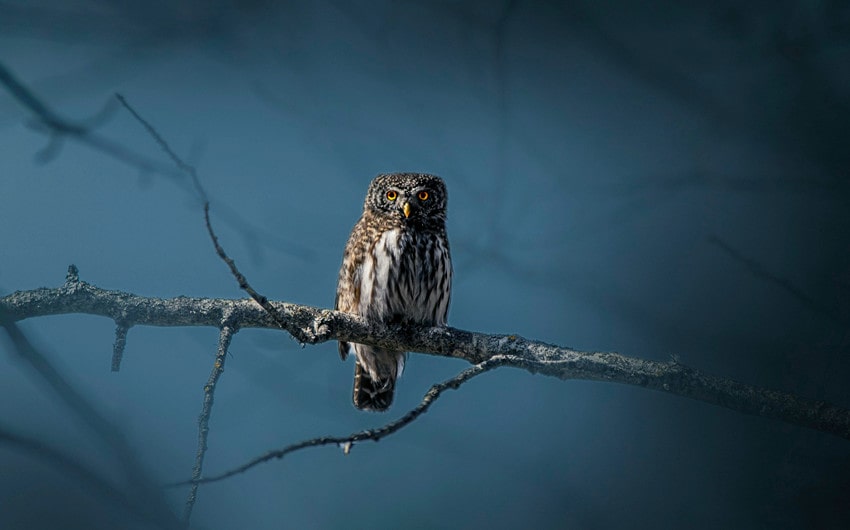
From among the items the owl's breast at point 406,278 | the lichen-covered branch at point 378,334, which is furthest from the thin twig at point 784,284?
the owl's breast at point 406,278

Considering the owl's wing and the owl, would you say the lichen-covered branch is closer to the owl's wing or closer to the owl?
the owl

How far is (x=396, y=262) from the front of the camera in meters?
2.63

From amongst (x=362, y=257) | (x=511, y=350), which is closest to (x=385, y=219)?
(x=362, y=257)

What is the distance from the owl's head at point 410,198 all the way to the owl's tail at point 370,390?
2.21 ft

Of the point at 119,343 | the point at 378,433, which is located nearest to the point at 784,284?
the point at 378,433

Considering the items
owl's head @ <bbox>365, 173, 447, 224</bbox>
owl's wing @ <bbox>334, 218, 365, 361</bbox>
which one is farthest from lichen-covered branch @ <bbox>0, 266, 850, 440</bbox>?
owl's head @ <bbox>365, 173, 447, 224</bbox>

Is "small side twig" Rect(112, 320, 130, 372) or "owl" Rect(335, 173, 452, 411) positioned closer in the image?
"small side twig" Rect(112, 320, 130, 372)

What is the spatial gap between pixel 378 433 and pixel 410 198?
4.46ft

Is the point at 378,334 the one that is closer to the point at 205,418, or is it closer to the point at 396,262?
the point at 396,262

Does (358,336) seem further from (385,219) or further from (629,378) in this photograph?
(629,378)

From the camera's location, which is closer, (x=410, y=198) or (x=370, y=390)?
(x=410, y=198)

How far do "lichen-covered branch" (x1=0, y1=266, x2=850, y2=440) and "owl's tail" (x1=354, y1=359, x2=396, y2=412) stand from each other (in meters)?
0.54

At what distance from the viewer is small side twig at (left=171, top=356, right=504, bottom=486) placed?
1296 mm

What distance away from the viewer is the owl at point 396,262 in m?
2.55
